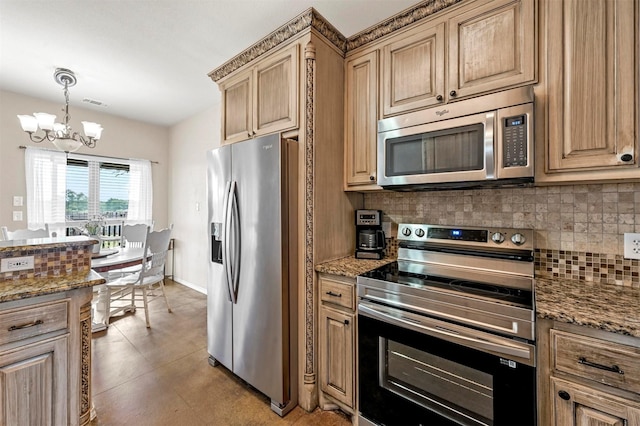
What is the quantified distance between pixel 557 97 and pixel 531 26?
38 cm

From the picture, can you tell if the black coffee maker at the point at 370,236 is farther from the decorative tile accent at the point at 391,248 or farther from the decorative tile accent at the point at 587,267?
the decorative tile accent at the point at 587,267

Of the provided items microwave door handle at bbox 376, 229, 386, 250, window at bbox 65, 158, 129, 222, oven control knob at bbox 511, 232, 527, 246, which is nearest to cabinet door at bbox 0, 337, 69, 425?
microwave door handle at bbox 376, 229, 386, 250

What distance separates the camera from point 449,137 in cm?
155

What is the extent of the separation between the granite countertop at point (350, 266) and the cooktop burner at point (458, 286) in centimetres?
7

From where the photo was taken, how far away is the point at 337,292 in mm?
1715

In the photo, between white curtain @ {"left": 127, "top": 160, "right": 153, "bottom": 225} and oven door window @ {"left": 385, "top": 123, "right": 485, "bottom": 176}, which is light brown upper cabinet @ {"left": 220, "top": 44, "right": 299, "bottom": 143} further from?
white curtain @ {"left": 127, "top": 160, "right": 153, "bottom": 225}

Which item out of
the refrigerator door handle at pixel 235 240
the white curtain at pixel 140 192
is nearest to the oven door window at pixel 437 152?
the refrigerator door handle at pixel 235 240

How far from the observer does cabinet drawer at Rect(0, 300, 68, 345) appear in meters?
1.21

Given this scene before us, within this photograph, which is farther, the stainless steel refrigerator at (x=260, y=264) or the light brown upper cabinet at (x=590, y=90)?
the stainless steel refrigerator at (x=260, y=264)

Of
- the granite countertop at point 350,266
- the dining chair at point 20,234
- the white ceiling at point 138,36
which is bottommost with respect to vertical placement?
the granite countertop at point 350,266

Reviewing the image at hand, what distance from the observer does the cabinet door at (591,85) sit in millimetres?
1167

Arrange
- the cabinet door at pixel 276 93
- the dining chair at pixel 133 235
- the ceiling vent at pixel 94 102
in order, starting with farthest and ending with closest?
1. the dining chair at pixel 133 235
2. the ceiling vent at pixel 94 102
3. the cabinet door at pixel 276 93

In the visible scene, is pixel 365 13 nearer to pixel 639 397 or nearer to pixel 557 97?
pixel 557 97

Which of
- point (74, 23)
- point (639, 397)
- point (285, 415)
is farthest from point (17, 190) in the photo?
point (639, 397)
